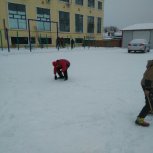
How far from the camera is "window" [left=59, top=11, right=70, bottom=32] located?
32594 mm

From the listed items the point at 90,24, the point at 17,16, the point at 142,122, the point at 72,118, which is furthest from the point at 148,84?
the point at 90,24

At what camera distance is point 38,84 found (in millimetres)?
6535

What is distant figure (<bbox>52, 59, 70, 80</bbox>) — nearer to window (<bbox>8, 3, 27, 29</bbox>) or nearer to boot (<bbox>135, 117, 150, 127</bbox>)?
boot (<bbox>135, 117, 150, 127</bbox>)

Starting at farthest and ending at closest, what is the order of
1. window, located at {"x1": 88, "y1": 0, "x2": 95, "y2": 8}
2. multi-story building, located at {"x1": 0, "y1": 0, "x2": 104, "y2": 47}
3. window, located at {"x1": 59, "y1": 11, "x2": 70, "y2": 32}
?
window, located at {"x1": 88, "y1": 0, "x2": 95, "y2": 8} → window, located at {"x1": 59, "y1": 11, "x2": 70, "y2": 32} → multi-story building, located at {"x1": 0, "y1": 0, "x2": 104, "y2": 47}

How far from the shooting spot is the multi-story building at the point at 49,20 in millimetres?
25880

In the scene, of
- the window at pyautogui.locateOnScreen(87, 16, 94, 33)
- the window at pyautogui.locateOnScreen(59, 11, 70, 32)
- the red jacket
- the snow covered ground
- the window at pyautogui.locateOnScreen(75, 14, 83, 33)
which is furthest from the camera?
the window at pyautogui.locateOnScreen(87, 16, 94, 33)

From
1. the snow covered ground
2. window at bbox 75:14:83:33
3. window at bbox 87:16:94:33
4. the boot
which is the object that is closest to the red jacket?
the snow covered ground

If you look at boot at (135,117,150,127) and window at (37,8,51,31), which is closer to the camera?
boot at (135,117,150,127)

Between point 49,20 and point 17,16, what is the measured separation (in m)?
5.71

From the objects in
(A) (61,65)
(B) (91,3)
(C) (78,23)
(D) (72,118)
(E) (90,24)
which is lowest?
(D) (72,118)

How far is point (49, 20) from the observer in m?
30.8

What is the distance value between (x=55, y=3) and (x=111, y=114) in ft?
99.3

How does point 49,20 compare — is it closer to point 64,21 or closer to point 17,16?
point 64,21

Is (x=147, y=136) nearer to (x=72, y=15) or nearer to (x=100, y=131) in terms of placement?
(x=100, y=131)
